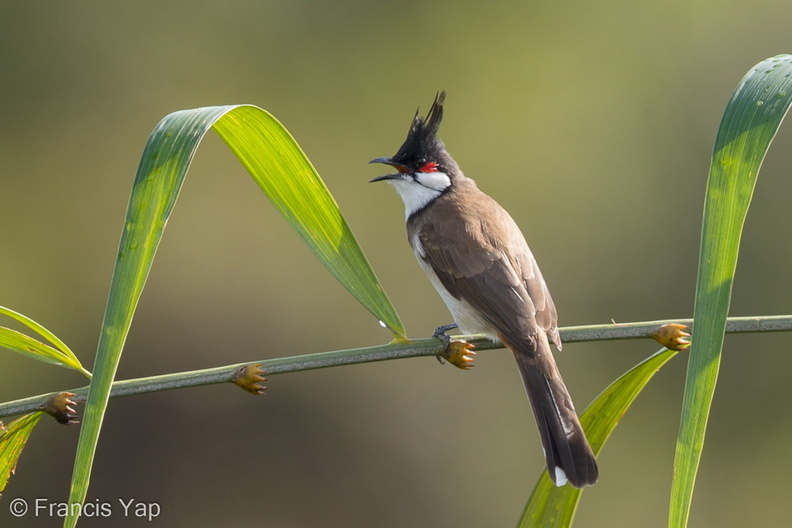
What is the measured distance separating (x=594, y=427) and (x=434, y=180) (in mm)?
1799

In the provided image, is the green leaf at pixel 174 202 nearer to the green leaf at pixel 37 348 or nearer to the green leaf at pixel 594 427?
the green leaf at pixel 37 348

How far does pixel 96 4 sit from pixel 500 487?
480 centimetres

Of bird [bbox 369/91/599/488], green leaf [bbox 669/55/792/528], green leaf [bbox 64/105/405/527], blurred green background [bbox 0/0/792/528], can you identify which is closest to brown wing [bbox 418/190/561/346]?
bird [bbox 369/91/599/488]

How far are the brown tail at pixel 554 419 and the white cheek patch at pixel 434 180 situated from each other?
999 millimetres

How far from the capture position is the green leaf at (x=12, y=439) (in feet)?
5.20

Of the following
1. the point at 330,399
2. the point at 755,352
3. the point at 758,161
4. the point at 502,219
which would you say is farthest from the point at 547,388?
the point at 755,352

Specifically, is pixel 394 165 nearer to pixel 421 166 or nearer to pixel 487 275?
pixel 421 166

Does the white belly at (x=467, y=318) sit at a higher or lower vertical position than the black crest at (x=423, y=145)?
lower

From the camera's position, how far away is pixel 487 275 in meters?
2.83

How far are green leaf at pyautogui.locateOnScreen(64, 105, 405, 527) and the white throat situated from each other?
162 centimetres

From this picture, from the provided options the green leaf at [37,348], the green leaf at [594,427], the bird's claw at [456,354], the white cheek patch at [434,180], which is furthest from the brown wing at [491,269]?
the green leaf at [37,348]

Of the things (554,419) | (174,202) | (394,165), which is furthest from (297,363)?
(394,165)

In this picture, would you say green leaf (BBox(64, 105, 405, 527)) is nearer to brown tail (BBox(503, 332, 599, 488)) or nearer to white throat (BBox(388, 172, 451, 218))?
brown tail (BBox(503, 332, 599, 488))

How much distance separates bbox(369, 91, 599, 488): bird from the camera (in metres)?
2.20
